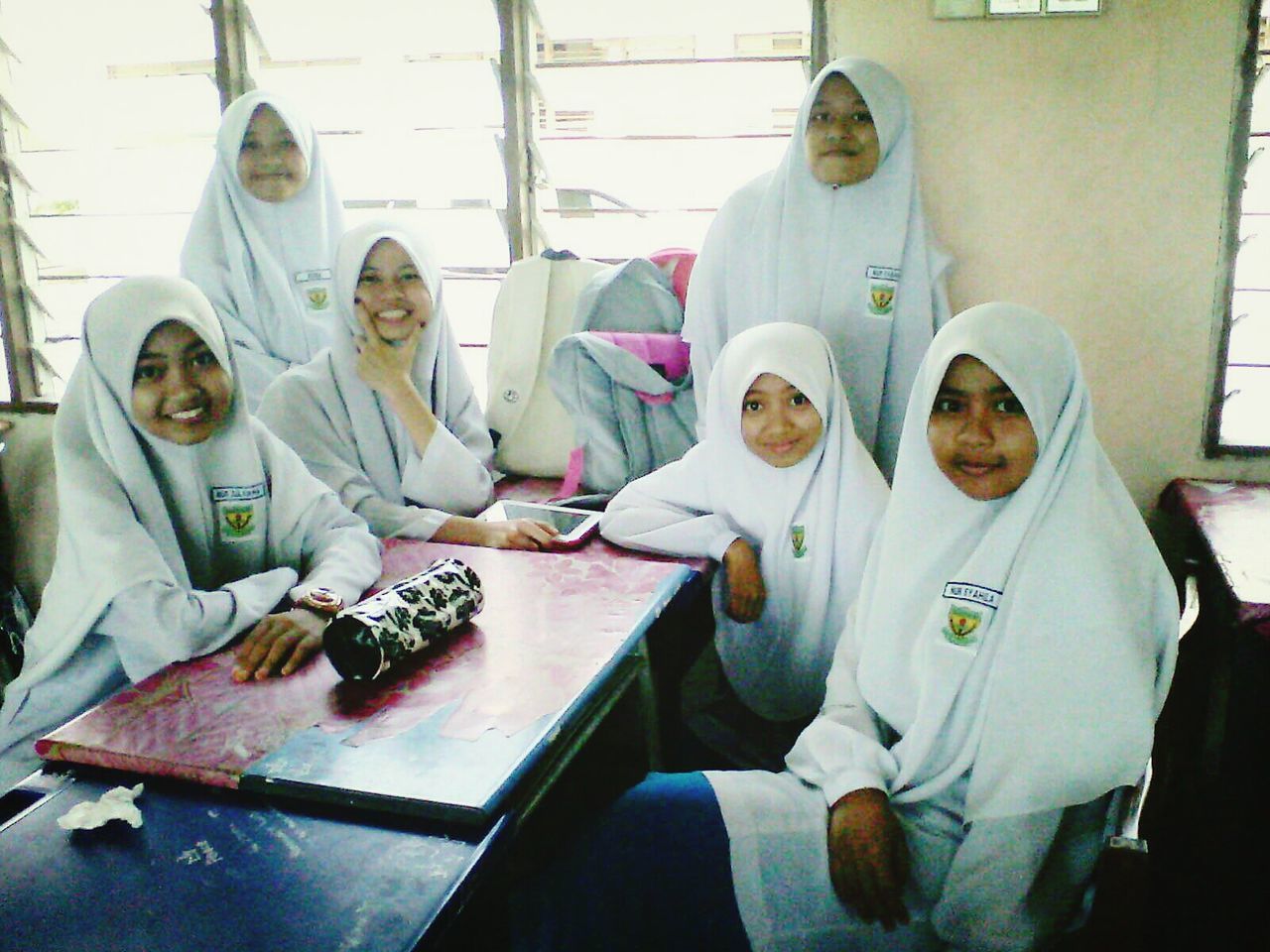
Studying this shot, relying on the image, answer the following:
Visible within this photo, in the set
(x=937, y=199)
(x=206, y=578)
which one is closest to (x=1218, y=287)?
(x=937, y=199)

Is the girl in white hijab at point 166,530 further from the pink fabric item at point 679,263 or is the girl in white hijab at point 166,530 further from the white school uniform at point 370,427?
the pink fabric item at point 679,263

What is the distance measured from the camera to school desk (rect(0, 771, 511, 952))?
0.79 meters

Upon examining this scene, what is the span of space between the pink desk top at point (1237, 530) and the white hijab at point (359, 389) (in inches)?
63.9

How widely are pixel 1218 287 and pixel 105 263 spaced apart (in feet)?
11.1

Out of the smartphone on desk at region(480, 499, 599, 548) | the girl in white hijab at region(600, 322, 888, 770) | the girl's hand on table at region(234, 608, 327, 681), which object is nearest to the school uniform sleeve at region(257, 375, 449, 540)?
the smartphone on desk at region(480, 499, 599, 548)

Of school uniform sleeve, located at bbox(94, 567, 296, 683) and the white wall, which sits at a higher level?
the white wall

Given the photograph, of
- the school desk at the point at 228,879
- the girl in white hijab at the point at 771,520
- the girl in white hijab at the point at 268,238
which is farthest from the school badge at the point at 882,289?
the school desk at the point at 228,879

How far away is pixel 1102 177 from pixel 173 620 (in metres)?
2.14

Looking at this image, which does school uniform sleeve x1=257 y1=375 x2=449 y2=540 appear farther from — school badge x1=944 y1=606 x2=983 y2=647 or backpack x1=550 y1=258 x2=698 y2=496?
school badge x1=944 y1=606 x2=983 y2=647

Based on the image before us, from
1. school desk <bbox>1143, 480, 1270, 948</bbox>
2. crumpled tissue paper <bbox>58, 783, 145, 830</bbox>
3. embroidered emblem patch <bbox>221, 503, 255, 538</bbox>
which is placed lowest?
school desk <bbox>1143, 480, 1270, 948</bbox>

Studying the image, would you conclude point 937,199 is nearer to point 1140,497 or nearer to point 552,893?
point 1140,497

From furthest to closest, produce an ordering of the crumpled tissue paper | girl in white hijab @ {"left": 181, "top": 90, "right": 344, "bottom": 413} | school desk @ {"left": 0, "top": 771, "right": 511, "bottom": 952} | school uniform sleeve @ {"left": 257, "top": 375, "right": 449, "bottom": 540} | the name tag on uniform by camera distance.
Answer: girl in white hijab @ {"left": 181, "top": 90, "right": 344, "bottom": 413} < school uniform sleeve @ {"left": 257, "top": 375, "right": 449, "bottom": 540} < the name tag on uniform < the crumpled tissue paper < school desk @ {"left": 0, "top": 771, "right": 511, "bottom": 952}

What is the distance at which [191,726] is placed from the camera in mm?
1106

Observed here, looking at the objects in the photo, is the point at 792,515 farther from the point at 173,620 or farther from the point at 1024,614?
the point at 173,620
